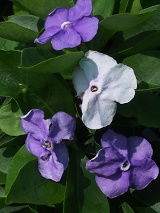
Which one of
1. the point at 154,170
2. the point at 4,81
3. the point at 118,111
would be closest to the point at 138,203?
the point at 154,170

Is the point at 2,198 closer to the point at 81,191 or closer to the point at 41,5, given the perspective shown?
the point at 81,191

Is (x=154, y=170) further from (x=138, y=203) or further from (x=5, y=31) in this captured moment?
(x=5, y=31)

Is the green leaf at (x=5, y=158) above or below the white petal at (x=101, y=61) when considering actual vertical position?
below

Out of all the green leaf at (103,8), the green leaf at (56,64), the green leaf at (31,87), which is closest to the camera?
the green leaf at (56,64)

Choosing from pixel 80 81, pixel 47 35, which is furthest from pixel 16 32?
pixel 80 81

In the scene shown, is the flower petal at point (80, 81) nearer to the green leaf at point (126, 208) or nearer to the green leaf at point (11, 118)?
the green leaf at point (11, 118)

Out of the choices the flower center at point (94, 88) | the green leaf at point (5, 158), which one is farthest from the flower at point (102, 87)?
the green leaf at point (5, 158)

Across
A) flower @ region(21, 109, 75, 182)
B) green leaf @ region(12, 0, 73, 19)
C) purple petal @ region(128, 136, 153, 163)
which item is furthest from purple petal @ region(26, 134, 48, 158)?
green leaf @ region(12, 0, 73, 19)
